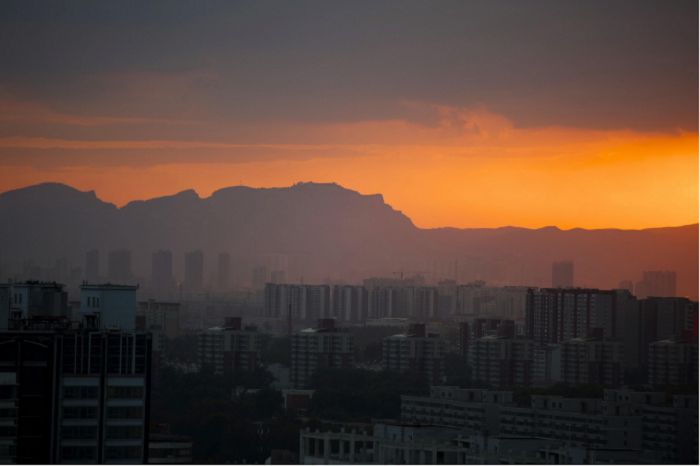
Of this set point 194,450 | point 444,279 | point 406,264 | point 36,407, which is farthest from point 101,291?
point 406,264

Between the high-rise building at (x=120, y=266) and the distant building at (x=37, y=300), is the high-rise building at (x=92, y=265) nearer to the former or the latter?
the high-rise building at (x=120, y=266)

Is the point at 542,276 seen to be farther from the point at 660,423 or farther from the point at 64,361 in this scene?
the point at 64,361

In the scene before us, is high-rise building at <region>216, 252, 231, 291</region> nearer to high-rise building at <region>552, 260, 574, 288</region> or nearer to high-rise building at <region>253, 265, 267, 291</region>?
high-rise building at <region>253, 265, 267, 291</region>

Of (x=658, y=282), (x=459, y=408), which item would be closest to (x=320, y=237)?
(x=658, y=282)

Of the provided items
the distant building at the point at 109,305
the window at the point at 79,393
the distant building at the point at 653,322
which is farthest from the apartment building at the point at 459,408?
the distant building at the point at 653,322

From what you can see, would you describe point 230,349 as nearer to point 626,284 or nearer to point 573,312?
point 573,312
